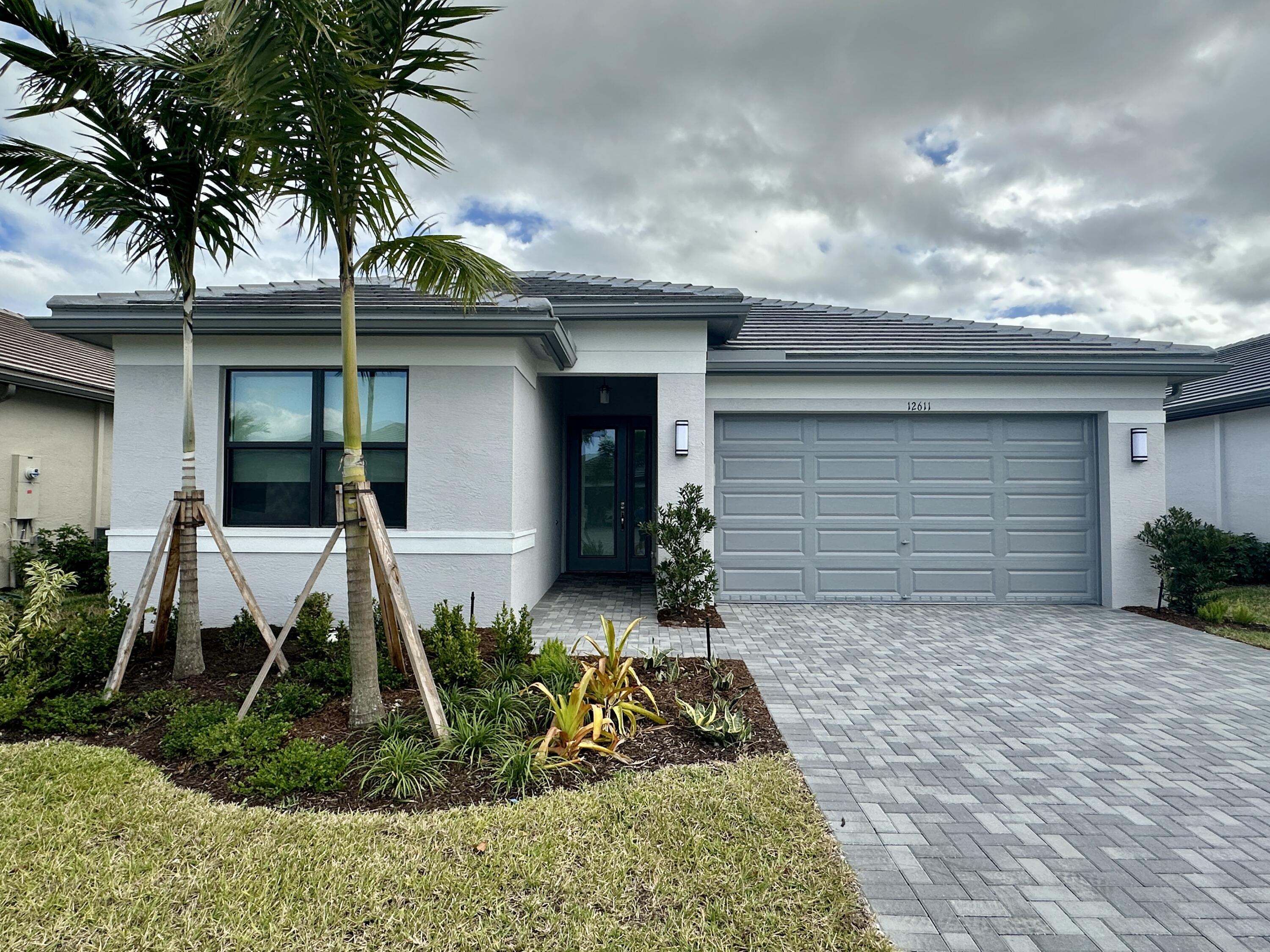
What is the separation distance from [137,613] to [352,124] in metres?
3.77

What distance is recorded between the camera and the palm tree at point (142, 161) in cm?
403

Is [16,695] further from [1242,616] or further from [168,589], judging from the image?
[1242,616]

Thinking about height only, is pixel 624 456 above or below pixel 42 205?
below

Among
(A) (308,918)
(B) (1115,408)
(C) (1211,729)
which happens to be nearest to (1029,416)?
(B) (1115,408)

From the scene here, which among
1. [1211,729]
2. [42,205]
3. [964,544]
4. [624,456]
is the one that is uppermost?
[42,205]

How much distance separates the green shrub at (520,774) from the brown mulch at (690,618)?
12.2ft

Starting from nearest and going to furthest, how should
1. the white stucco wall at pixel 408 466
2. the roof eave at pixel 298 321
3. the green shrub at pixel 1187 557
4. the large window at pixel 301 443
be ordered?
the roof eave at pixel 298 321, the white stucco wall at pixel 408 466, the large window at pixel 301 443, the green shrub at pixel 1187 557

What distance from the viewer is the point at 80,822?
9.03ft

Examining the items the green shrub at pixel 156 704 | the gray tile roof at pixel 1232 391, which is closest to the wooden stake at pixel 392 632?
the green shrub at pixel 156 704

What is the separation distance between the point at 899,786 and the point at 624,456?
26.5 ft

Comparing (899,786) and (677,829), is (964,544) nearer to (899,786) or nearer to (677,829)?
(899,786)

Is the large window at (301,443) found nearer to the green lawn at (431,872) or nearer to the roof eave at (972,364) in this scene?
the green lawn at (431,872)

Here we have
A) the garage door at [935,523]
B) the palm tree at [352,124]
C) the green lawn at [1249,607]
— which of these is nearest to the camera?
the palm tree at [352,124]

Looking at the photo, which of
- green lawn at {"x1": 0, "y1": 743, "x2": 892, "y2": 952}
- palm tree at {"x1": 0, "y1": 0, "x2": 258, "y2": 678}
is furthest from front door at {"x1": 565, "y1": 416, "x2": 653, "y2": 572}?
green lawn at {"x1": 0, "y1": 743, "x2": 892, "y2": 952}
